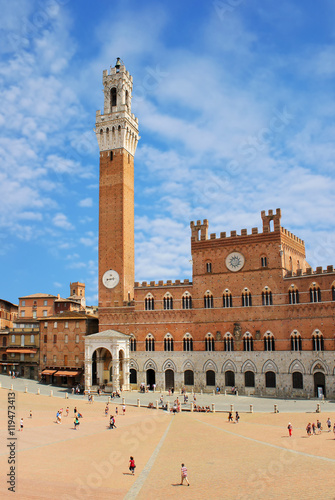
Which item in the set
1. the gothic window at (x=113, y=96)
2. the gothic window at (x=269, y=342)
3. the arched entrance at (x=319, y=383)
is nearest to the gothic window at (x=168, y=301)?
the gothic window at (x=269, y=342)

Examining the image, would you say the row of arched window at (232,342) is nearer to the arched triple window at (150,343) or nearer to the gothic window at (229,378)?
the arched triple window at (150,343)

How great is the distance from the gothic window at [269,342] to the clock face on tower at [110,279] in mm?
19500

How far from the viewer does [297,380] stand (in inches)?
1969

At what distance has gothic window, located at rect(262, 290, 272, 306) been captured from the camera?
5259 cm

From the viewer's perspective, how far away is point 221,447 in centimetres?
2902

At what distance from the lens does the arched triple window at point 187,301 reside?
5709 cm

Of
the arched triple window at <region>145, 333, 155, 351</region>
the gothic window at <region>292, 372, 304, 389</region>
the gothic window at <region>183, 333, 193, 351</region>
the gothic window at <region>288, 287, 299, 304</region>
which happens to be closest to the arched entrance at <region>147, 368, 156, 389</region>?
the arched triple window at <region>145, 333, 155, 351</region>

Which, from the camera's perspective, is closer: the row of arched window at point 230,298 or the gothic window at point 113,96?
the row of arched window at point 230,298

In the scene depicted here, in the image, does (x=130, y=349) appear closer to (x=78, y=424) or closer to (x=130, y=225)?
(x=130, y=225)

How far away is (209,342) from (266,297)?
8527mm

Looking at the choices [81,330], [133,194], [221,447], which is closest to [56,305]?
[81,330]

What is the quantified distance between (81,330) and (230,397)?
68.2 ft

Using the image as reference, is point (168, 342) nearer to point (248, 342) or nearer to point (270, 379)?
point (248, 342)

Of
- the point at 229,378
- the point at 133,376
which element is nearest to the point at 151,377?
the point at 133,376
